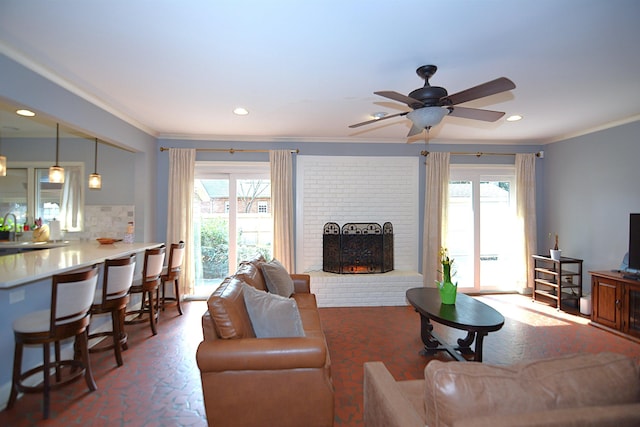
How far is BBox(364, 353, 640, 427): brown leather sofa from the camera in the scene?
2.95 ft

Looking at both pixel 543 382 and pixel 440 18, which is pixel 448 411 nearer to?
pixel 543 382

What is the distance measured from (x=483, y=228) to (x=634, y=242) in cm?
194

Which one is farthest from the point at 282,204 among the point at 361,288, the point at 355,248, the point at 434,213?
the point at 434,213

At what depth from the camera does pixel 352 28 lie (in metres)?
2.07

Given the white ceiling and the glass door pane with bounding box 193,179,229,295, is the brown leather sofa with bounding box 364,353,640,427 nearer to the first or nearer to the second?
the white ceiling

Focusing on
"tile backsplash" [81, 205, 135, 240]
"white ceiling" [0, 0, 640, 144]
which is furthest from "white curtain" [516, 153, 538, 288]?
"tile backsplash" [81, 205, 135, 240]

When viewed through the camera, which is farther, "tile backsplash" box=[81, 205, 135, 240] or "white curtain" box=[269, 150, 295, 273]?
"white curtain" box=[269, 150, 295, 273]

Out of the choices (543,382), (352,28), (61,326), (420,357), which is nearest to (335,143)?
(352,28)

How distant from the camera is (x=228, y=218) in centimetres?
506

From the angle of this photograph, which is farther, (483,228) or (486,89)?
(483,228)

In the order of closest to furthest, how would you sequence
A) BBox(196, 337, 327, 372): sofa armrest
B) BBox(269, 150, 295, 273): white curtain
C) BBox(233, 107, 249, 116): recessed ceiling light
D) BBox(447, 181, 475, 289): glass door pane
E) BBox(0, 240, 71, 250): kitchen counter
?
BBox(196, 337, 327, 372): sofa armrest → BBox(233, 107, 249, 116): recessed ceiling light → BBox(0, 240, 71, 250): kitchen counter → BBox(269, 150, 295, 273): white curtain → BBox(447, 181, 475, 289): glass door pane

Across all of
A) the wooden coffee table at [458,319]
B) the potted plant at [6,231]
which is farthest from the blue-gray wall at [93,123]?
the wooden coffee table at [458,319]

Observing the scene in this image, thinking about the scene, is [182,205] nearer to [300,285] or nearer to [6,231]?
[300,285]

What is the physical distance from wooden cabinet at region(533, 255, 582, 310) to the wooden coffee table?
233 centimetres
